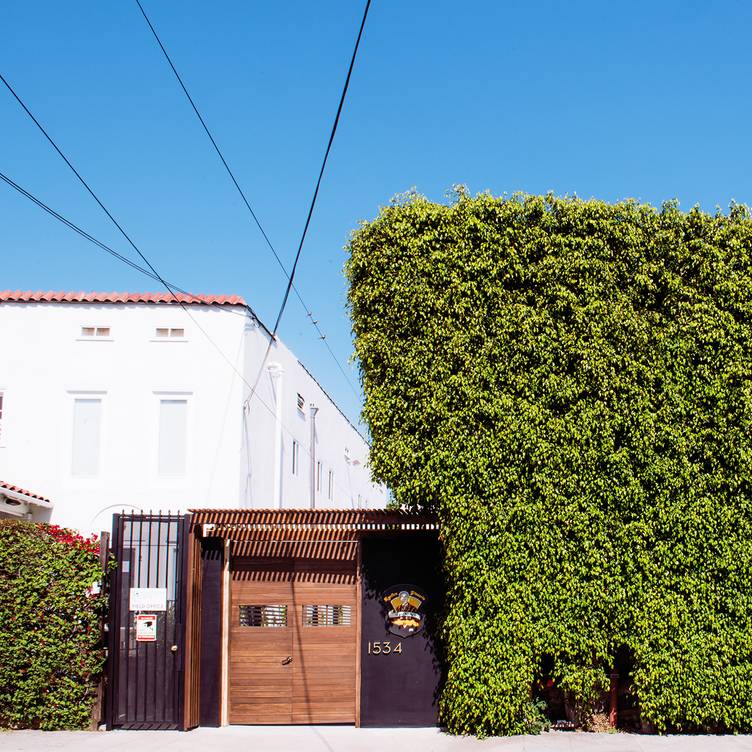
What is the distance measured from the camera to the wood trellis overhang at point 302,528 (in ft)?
34.9

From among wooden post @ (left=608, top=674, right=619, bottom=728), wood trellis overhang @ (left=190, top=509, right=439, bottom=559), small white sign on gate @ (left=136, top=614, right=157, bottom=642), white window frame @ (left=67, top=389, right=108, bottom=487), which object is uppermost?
white window frame @ (left=67, top=389, right=108, bottom=487)

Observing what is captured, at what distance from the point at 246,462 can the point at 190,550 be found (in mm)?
6155

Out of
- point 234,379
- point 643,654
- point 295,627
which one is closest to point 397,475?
point 295,627

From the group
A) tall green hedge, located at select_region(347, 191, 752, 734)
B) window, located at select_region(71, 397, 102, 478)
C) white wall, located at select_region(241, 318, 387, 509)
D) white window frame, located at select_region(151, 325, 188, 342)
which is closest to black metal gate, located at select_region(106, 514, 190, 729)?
tall green hedge, located at select_region(347, 191, 752, 734)

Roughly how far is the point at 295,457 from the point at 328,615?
1114 cm

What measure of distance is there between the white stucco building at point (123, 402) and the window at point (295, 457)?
4748 millimetres

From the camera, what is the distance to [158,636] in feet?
34.3

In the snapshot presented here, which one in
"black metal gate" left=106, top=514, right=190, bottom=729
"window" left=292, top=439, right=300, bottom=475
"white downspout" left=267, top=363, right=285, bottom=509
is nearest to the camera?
"black metal gate" left=106, top=514, right=190, bottom=729

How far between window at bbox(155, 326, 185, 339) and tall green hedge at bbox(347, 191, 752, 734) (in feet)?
22.5

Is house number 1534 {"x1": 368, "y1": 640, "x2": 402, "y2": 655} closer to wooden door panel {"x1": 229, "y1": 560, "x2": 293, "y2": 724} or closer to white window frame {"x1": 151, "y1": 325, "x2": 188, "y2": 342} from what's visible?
wooden door panel {"x1": 229, "y1": 560, "x2": 293, "y2": 724}

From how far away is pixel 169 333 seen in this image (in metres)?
16.6

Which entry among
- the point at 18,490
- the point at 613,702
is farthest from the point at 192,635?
the point at 18,490

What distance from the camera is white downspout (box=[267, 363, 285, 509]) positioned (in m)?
19.3

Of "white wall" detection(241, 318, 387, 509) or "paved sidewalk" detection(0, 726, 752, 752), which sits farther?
"white wall" detection(241, 318, 387, 509)
